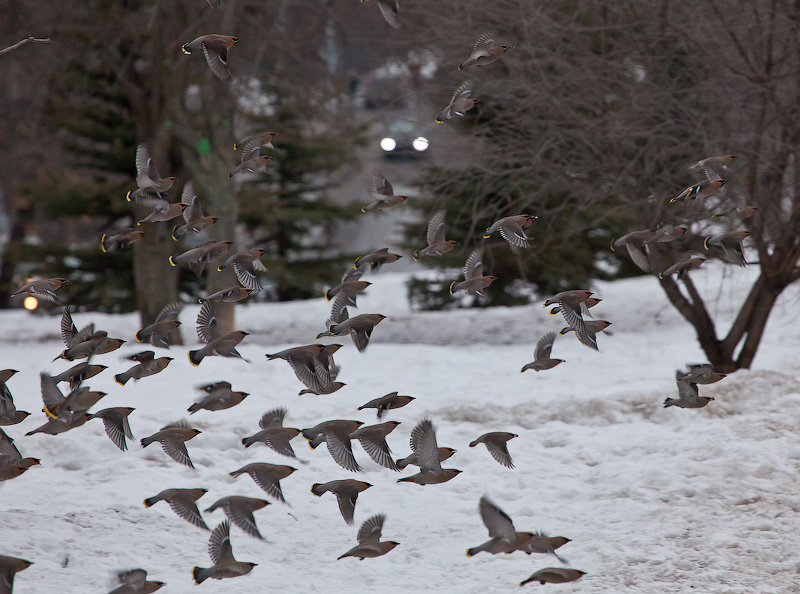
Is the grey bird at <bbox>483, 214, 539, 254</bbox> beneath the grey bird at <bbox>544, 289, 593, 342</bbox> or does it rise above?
above

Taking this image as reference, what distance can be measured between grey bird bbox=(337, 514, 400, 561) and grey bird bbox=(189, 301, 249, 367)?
99 centimetres

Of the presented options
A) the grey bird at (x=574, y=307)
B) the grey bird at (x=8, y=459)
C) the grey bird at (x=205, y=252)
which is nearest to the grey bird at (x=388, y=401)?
the grey bird at (x=574, y=307)

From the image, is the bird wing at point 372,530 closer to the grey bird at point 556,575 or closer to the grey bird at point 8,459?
the grey bird at point 556,575

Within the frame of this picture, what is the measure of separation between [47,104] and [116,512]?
9972 mm

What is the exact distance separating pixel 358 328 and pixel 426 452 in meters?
0.70

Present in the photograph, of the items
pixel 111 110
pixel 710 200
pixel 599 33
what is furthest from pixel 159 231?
pixel 710 200

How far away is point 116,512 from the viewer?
4.88 metres

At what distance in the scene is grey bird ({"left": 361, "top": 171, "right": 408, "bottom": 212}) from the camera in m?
4.38

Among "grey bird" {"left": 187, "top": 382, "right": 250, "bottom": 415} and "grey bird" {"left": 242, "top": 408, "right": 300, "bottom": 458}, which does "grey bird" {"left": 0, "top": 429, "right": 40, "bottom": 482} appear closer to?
"grey bird" {"left": 187, "top": 382, "right": 250, "bottom": 415}

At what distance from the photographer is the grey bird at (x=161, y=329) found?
4.11 m

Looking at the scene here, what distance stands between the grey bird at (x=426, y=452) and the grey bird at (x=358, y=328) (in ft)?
1.61

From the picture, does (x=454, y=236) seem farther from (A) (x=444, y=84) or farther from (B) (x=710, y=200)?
(B) (x=710, y=200)

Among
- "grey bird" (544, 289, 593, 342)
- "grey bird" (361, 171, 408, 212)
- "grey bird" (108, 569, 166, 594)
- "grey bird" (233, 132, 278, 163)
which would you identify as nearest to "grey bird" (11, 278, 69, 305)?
"grey bird" (233, 132, 278, 163)

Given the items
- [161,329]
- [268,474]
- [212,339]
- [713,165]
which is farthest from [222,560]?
[713,165]
